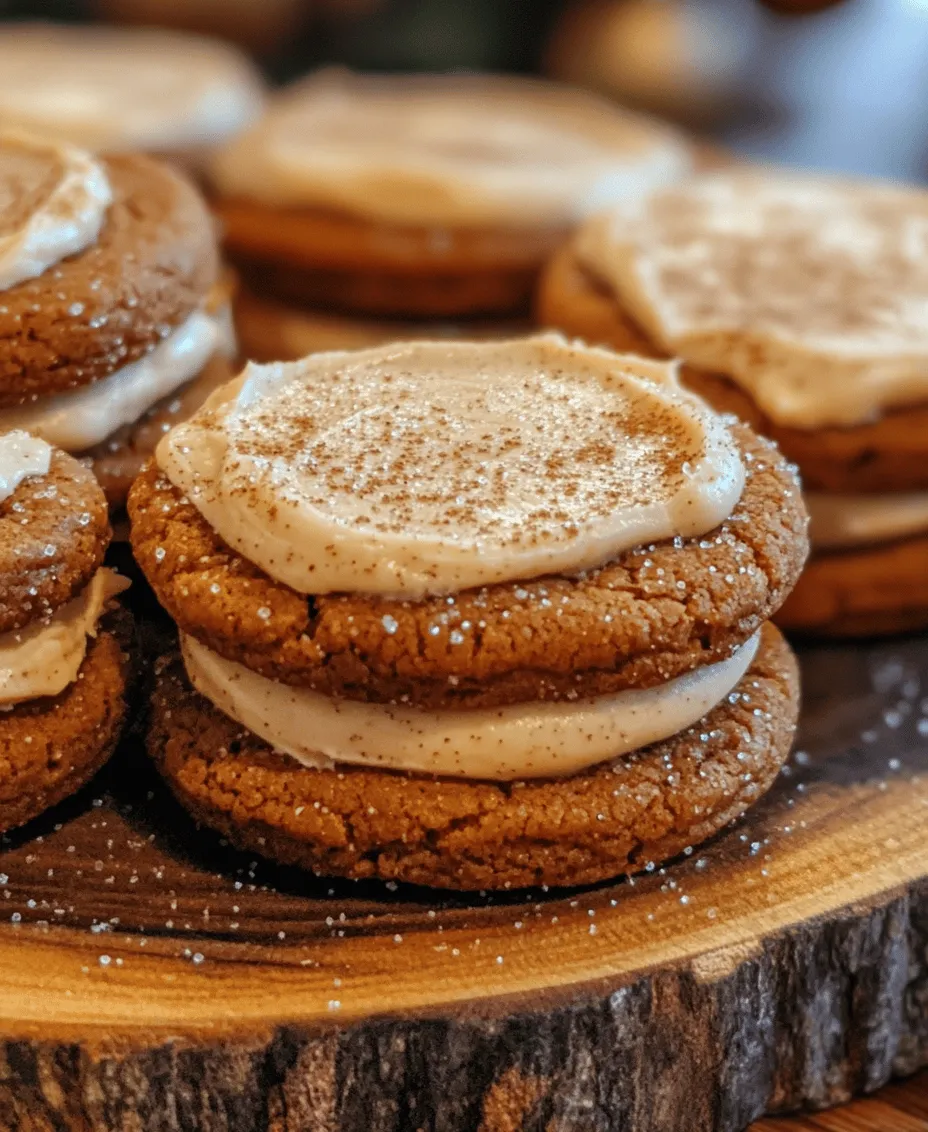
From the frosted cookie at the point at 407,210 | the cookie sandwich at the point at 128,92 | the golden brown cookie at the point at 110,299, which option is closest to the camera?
the golden brown cookie at the point at 110,299

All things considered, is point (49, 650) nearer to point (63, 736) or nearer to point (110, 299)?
point (63, 736)

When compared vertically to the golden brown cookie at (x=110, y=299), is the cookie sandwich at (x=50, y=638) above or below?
below

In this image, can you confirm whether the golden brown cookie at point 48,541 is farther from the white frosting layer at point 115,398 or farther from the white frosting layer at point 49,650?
the white frosting layer at point 115,398

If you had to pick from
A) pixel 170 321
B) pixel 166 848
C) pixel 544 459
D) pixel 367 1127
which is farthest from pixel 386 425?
pixel 367 1127

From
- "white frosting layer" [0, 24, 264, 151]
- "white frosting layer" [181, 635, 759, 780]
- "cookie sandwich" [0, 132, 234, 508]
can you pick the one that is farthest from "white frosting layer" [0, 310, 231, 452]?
"white frosting layer" [0, 24, 264, 151]

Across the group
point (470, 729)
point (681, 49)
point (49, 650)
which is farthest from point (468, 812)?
point (681, 49)

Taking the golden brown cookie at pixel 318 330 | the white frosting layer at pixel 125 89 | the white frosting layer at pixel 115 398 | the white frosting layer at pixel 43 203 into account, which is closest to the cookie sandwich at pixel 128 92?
the white frosting layer at pixel 125 89
